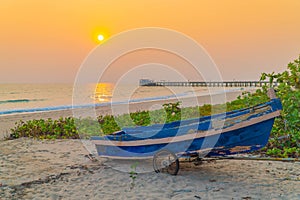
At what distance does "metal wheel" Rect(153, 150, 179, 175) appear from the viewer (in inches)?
195

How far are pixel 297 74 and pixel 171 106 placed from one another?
5.10 meters

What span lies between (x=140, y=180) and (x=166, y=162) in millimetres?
543

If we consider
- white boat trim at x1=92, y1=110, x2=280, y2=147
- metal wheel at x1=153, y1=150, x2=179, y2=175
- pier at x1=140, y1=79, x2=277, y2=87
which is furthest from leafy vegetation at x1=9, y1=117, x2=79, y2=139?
pier at x1=140, y1=79, x2=277, y2=87

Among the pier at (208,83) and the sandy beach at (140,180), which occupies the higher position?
A: the pier at (208,83)

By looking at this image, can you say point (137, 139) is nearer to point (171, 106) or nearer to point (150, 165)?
point (150, 165)

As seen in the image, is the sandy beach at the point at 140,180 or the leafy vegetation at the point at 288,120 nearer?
the sandy beach at the point at 140,180

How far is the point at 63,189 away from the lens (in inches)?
181

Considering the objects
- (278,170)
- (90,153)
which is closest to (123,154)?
(90,153)

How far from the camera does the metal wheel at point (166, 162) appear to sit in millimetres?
4961

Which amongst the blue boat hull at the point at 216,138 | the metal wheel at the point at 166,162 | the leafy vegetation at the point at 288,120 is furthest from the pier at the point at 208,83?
the blue boat hull at the point at 216,138

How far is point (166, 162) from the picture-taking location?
16.5ft

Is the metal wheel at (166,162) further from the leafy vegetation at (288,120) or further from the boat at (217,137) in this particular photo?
the leafy vegetation at (288,120)

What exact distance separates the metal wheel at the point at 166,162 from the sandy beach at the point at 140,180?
123 millimetres

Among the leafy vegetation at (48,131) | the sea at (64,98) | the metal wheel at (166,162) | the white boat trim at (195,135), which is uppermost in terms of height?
the sea at (64,98)
